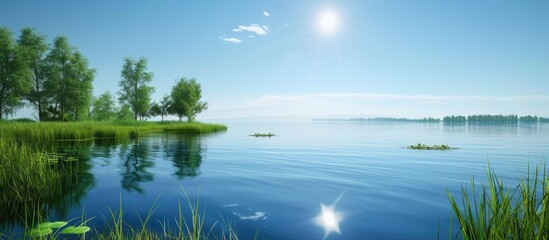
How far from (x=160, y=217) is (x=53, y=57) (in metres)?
63.5

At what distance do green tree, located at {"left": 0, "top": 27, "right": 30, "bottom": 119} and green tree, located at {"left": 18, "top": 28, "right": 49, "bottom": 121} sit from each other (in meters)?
2.30

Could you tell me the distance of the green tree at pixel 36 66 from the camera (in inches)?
2227

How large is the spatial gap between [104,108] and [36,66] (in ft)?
158

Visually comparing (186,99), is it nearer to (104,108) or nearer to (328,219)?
(104,108)

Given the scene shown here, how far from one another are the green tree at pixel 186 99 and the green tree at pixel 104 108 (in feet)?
103

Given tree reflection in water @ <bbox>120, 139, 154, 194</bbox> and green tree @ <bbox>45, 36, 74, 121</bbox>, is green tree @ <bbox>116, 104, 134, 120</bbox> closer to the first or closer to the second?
green tree @ <bbox>45, 36, 74, 121</bbox>

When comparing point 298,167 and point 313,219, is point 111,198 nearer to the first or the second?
point 313,219

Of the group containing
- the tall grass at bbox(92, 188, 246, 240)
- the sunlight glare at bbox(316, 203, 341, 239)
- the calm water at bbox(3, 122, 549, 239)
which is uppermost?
the tall grass at bbox(92, 188, 246, 240)

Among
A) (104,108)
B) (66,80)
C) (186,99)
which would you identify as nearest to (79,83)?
(66,80)

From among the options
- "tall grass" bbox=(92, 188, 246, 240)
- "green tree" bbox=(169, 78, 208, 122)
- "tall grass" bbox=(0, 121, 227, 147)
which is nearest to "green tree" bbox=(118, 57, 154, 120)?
"green tree" bbox=(169, 78, 208, 122)

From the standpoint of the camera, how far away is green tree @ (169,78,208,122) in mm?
80812

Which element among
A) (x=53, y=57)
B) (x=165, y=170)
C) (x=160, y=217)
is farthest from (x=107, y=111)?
(x=160, y=217)

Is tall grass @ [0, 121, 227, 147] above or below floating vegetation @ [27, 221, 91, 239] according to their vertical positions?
above

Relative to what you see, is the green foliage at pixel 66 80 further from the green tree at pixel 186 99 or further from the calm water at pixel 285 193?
the calm water at pixel 285 193
